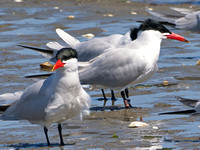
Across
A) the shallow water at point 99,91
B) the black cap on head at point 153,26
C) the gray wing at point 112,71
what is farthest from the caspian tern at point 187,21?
the gray wing at point 112,71

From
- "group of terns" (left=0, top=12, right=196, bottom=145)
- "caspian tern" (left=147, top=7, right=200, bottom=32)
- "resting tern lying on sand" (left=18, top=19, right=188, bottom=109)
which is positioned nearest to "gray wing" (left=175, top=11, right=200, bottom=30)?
"caspian tern" (left=147, top=7, right=200, bottom=32)

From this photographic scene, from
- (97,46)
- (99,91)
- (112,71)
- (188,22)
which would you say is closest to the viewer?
(112,71)

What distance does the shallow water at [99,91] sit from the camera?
17.2 ft

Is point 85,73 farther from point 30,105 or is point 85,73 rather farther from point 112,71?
point 30,105

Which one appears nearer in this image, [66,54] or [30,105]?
[66,54]

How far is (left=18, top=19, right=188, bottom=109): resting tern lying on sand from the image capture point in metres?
6.62

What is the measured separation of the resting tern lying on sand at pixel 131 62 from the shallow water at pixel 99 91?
349 millimetres

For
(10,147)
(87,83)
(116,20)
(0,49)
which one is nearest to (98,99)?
(87,83)

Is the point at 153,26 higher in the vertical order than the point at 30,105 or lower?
higher

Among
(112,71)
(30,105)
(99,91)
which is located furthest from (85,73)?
(30,105)

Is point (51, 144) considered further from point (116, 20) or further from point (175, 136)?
point (116, 20)

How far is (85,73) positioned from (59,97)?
186 cm

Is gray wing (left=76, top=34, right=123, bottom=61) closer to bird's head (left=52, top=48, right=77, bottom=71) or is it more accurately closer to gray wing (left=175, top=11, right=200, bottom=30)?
bird's head (left=52, top=48, right=77, bottom=71)

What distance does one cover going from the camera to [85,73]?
688cm
